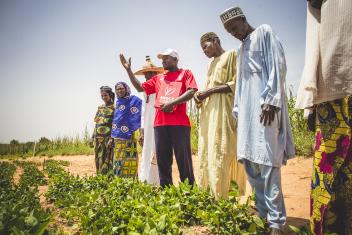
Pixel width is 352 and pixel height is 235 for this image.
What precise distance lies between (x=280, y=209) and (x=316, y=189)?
1.33ft

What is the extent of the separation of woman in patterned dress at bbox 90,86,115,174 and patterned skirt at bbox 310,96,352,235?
442 cm

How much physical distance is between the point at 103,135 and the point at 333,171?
4.68 metres

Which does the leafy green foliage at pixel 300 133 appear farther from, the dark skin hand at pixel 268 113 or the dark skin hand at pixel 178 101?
the dark skin hand at pixel 268 113

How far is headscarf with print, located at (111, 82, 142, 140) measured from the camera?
17.7 ft

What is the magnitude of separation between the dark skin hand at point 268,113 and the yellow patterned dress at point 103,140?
4.01m

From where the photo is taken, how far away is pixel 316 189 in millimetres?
2047

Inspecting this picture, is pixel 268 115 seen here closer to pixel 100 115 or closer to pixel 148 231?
pixel 148 231

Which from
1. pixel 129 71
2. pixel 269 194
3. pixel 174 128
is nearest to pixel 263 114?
pixel 269 194

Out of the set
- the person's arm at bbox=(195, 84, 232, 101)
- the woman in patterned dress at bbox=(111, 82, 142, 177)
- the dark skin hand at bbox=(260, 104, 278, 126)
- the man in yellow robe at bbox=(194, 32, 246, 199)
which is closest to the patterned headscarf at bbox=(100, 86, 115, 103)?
the woman in patterned dress at bbox=(111, 82, 142, 177)

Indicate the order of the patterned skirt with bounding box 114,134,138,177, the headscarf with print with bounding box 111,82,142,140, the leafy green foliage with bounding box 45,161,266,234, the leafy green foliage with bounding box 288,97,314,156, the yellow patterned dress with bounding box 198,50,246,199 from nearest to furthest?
the leafy green foliage with bounding box 45,161,266,234
the yellow patterned dress with bounding box 198,50,246,199
the patterned skirt with bounding box 114,134,138,177
the headscarf with print with bounding box 111,82,142,140
the leafy green foliage with bounding box 288,97,314,156

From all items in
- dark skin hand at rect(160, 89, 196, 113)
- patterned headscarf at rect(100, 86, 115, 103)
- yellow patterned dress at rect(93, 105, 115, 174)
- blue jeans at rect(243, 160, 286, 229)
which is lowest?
blue jeans at rect(243, 160, 286, 229)

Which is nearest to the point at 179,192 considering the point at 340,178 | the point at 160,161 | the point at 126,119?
the point at 160,161

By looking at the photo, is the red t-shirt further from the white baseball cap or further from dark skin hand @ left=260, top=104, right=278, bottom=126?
dark skin hand @ left=260, top=104, right=278, bottom=126

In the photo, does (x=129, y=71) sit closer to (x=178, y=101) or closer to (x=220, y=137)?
(x=178, y=101)
